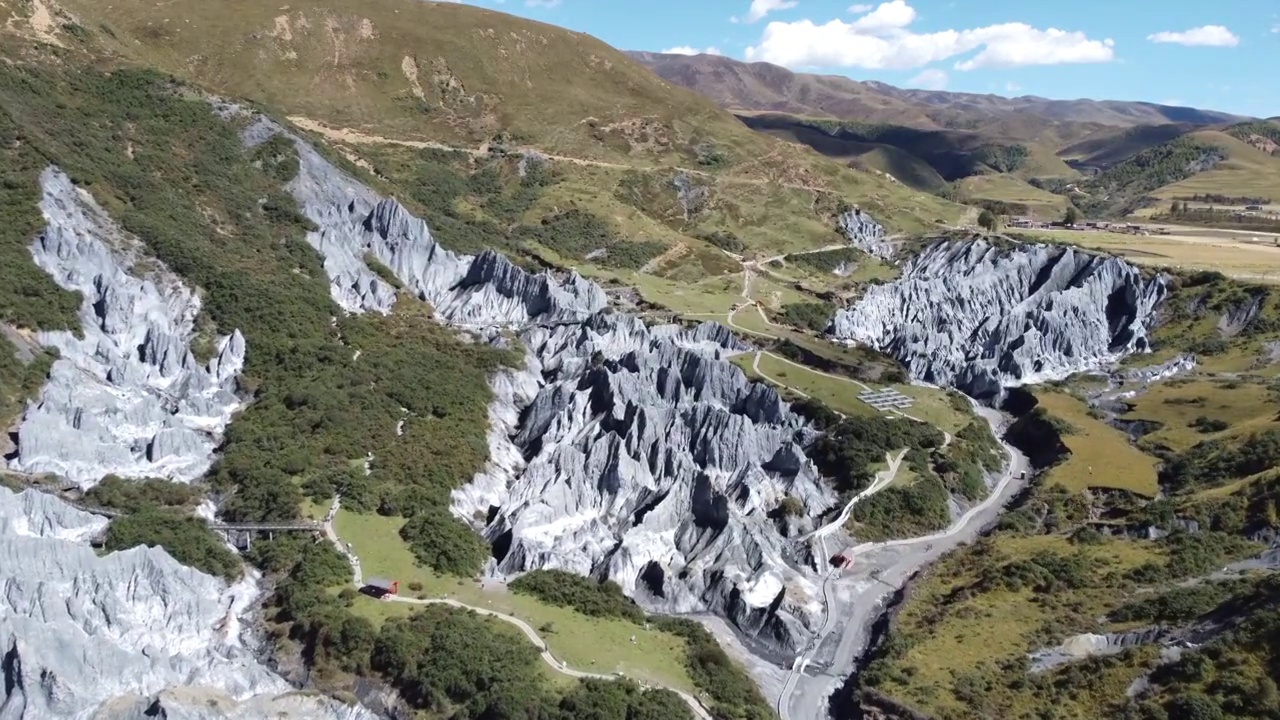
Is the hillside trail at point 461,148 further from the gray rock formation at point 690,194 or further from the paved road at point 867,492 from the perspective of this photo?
the paved road at point 867,492

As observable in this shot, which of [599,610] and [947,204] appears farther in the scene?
[947,204]

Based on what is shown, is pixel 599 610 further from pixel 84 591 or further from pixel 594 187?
pixel 594 187

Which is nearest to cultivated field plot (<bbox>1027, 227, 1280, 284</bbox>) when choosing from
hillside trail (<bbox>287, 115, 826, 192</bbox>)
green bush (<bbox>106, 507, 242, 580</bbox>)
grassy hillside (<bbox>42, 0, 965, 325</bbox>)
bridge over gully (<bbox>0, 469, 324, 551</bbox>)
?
grassy hillside (<bbox>42, 0, 965, 325</bbox>)

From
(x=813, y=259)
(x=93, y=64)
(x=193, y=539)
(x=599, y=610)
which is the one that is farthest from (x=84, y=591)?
(x=813, y=259)

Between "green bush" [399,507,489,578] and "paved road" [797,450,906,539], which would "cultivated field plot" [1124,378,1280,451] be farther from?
"green bush" [399,507,489,578]

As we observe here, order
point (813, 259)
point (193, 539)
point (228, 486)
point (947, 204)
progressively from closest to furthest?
point (193, 539)
point (228, 486)
point (813, 259)
point (947, 204)

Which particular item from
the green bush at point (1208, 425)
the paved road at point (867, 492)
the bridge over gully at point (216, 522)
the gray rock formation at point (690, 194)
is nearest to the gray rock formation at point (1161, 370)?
the green bush at point (1208, 425)
